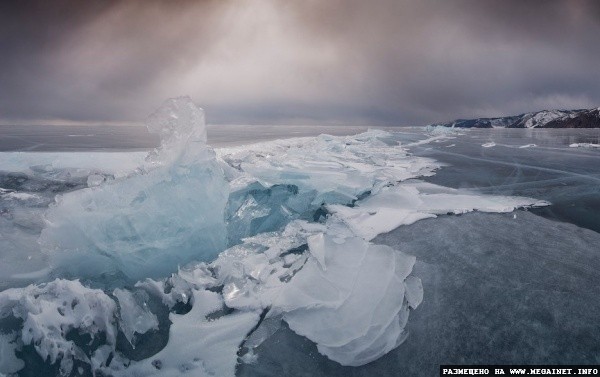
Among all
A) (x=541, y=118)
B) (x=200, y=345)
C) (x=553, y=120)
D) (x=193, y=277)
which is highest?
(x=541, y=118)

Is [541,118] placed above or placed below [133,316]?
above

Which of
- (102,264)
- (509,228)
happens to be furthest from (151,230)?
(509,228)

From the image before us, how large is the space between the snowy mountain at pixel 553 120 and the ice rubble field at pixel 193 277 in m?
106

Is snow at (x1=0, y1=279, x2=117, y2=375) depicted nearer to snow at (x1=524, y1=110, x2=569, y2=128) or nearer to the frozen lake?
the frozen lake

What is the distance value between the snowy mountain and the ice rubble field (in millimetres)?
106265

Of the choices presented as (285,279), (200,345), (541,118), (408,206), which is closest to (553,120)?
(541,118)

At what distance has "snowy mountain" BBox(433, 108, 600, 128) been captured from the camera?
81250mm

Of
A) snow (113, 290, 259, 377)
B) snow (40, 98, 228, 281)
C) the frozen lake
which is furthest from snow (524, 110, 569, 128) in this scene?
snow (113, 290, 259, 377)

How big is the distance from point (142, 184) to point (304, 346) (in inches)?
93.2

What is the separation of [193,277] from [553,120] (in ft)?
449

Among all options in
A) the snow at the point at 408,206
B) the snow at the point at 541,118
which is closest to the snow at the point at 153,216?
the snow at the point at 408,206

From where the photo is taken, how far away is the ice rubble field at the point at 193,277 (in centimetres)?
195

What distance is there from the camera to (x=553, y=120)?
106m

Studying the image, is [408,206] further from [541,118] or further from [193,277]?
[541,118]
